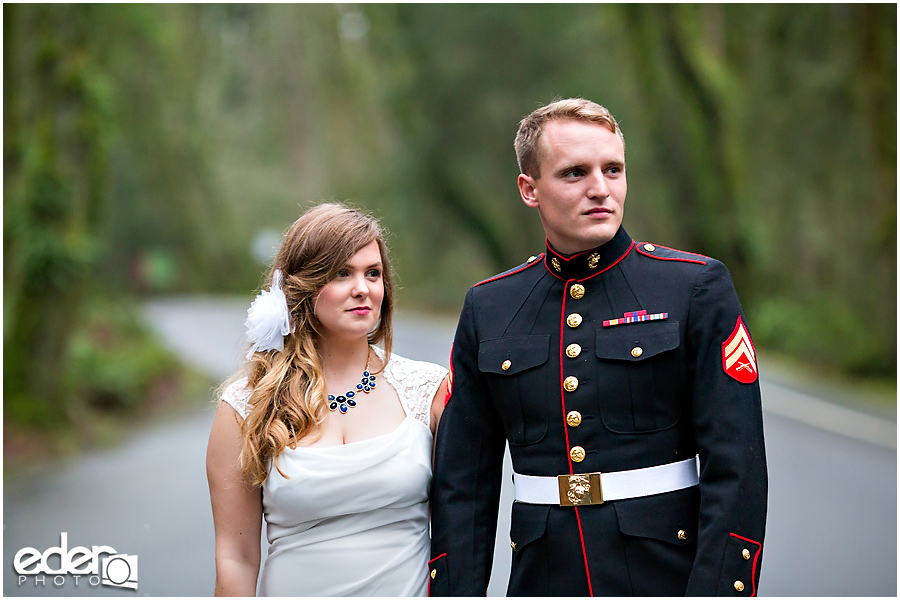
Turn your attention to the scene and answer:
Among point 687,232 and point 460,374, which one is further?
point 687,232

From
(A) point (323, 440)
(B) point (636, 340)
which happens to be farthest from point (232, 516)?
(B) point (636, 340)

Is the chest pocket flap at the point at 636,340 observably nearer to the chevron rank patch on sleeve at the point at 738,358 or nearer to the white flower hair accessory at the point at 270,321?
the chevron rank patch on sleeve at the point at 738,358

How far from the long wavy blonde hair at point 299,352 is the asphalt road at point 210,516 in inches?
13.8

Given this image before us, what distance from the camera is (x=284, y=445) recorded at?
3.00 metres

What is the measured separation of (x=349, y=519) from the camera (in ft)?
9.91

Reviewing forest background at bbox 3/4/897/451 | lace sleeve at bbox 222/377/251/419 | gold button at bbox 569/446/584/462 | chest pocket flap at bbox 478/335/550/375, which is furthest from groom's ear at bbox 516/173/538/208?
forest background at bbox 3/4/897/451

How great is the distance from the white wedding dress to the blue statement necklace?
0.16 meters

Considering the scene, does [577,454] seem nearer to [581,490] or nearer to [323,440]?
[581,490]

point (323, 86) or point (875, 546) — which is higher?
point (323, 86)

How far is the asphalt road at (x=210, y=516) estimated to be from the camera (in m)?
5.91

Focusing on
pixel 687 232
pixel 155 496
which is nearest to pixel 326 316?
pixel 155 496

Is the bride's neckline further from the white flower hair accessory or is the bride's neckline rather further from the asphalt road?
the asphalt road

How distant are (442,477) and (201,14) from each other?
45.7ft

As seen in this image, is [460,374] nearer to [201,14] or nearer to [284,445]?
[284,445]
